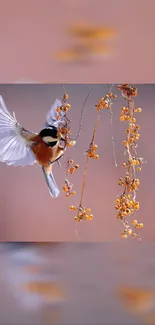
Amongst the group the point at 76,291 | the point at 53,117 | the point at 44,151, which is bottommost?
the point at 76,291

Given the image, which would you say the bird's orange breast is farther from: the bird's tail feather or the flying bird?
the bird's tail feather

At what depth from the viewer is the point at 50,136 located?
1105mm

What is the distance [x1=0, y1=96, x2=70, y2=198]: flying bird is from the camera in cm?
110

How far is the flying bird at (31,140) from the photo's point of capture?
1.10m

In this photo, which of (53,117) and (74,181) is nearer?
(53,117)

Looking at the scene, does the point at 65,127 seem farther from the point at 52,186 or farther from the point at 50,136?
the point at 52,186
